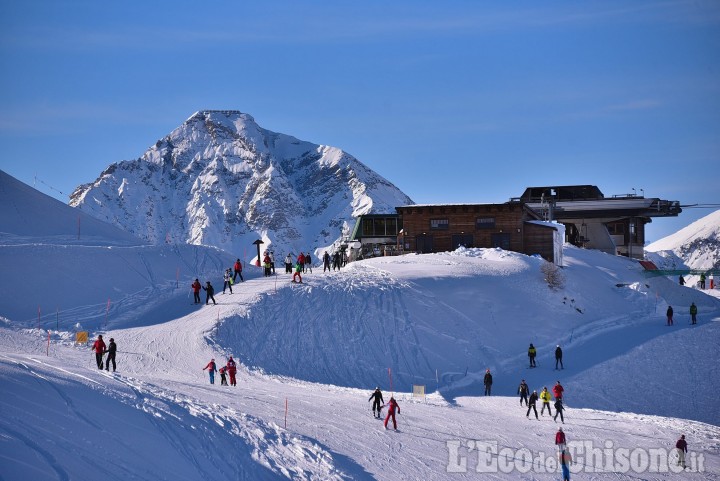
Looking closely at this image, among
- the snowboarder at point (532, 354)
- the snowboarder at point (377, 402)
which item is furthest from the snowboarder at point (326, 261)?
the snowboarder at point (377, 402)

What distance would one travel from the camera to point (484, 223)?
5562 cm

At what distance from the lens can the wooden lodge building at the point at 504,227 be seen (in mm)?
55062

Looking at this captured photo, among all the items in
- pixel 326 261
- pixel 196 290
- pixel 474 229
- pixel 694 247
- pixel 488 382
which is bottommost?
pixel 488 382

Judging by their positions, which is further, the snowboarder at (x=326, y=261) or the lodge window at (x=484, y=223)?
the lodge window at (x=484, y=223)

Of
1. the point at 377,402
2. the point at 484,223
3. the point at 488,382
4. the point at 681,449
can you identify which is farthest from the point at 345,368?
the point at 484,223

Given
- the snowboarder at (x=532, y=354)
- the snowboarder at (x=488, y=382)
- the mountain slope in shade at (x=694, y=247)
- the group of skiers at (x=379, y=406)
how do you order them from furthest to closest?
the mountain slope in shade at (x=694, y=247)
the snowboarder at (x=532, y=354)
the snowboarder at (x=488, y=382)
the group of skiers at (x=379, y=406)

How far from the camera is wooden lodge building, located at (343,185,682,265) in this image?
181ft

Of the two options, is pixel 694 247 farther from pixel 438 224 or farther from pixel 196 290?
pixel 196 290

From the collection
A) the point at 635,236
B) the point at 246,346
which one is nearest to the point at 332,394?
the point at 246,346

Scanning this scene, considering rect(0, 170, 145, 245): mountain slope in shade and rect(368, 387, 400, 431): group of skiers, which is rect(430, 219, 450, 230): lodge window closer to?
rect(0, 170, 145, 245): mountain slope in shade

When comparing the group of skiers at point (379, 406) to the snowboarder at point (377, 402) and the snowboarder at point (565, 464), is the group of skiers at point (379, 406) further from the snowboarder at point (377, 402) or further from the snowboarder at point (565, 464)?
the snowboarder at point (565, 464)

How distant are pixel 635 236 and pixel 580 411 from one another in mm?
56608

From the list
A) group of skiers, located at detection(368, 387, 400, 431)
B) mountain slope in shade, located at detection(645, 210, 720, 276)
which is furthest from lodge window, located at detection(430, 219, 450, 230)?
mountain slope in shade, located at detection(645, 210, 720, 276)

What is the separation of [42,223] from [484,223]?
3248 centimetres
